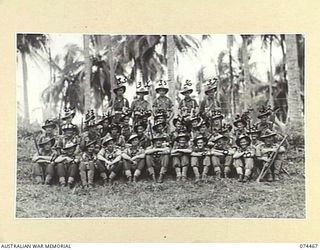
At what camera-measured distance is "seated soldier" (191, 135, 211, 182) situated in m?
1.98

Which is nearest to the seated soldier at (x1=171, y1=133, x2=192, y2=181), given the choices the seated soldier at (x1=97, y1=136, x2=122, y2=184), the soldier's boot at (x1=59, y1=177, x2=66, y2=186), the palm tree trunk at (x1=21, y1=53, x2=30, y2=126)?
the seated soldier at (x1=97, y1=136, x2=122, y2=184)

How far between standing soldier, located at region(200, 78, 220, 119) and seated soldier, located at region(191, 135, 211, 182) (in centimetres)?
10

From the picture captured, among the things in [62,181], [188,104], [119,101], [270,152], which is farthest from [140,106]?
[270,152]

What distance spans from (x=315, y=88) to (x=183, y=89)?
51cm

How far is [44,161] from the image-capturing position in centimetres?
197

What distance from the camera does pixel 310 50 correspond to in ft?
6.48

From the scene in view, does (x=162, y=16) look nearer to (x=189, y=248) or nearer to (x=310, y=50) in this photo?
(x=310, y=50)

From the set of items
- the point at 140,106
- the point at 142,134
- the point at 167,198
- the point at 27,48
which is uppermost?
the point at 27,48

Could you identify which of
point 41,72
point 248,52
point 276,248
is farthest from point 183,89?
point 276,248

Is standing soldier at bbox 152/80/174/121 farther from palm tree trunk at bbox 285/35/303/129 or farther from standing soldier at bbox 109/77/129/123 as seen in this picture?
palm tree trunk at bbox 285/35/303/129

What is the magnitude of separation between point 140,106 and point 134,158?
20cm

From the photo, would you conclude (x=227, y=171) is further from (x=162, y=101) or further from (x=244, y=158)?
(x=162, y=101)

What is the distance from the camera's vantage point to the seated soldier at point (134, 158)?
198 centimetres

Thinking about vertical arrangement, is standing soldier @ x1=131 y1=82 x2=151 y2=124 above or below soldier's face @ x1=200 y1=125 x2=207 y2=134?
above
